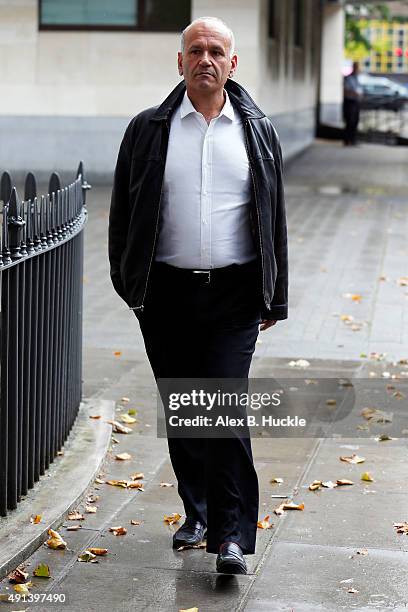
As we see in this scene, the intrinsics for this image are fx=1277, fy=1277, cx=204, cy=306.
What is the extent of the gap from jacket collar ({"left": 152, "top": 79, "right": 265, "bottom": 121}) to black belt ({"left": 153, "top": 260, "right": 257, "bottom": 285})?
53cm

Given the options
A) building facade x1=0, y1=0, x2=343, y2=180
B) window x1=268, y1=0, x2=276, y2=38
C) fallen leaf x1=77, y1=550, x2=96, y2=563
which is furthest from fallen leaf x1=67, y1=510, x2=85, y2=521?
window x1=268, y1=0, x2=276, y2=38

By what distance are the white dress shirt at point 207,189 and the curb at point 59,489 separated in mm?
1215

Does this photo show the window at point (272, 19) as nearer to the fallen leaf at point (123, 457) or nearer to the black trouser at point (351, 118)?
the black trouser at point (351, 118)

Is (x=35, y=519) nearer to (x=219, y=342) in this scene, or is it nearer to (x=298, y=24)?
(x=219, y=342)

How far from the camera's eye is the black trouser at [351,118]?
114 feet

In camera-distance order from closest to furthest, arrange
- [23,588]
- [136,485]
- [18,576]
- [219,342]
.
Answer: [23,588], [18,576], [219,342], [136,485]

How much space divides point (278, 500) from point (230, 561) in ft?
3.61

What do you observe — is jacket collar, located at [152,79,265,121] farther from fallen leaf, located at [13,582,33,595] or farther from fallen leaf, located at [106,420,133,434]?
fallen leaf, located at [106,420,133,434]

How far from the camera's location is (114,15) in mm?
21156

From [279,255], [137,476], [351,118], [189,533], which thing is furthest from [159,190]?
[351,118]

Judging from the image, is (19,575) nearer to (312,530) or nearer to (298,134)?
(312,530)

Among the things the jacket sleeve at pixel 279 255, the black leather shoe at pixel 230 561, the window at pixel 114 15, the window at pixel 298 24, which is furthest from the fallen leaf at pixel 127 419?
the window at pixel 298 24

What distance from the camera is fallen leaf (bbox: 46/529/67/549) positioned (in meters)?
4.90

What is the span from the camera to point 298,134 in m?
32.4
